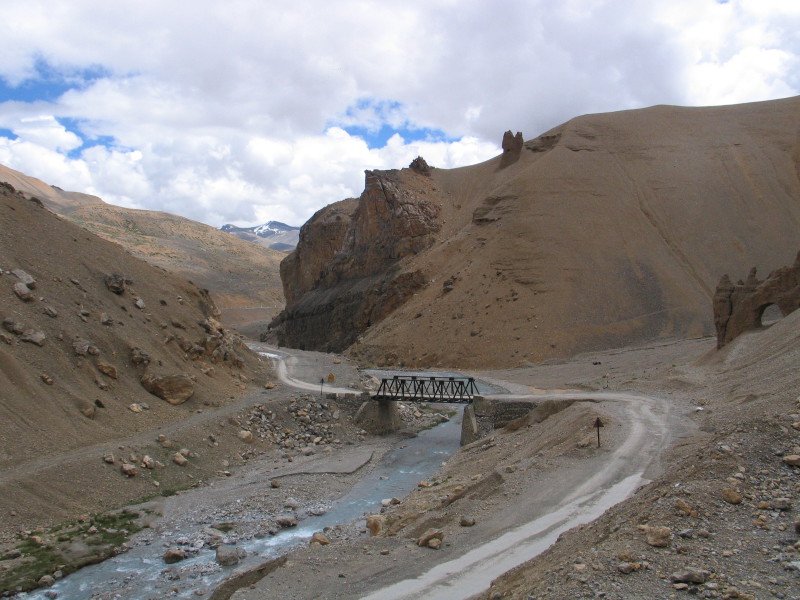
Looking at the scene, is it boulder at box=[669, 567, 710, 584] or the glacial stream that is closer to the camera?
boulder at box=[669, 567, 710, 584]

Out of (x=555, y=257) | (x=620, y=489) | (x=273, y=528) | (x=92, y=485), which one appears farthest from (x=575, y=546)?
(x=555, y=257)

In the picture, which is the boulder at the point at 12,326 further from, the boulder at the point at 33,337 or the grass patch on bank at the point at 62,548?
the grass patch on bank at the point at 62,548

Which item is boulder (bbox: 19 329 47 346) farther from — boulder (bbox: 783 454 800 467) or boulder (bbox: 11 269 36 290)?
boulder (bbox: 783 454 800 467)

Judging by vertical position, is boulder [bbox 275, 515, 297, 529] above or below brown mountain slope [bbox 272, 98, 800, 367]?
below

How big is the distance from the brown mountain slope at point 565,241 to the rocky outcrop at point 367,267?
0.19 metres

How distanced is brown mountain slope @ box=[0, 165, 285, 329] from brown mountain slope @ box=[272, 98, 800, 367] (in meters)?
43.8

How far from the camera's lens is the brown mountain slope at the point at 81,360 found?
18906 mm

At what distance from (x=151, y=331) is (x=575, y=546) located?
23624 millimetres

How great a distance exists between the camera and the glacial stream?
46.9ft

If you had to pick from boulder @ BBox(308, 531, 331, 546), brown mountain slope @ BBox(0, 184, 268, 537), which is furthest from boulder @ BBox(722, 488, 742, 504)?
brown mountain slope @ BBox(0, 184, 268, 537)

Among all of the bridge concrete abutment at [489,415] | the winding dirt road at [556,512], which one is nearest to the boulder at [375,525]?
the winding dirt road at [556,512]

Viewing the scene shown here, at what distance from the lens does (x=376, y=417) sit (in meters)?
32.2

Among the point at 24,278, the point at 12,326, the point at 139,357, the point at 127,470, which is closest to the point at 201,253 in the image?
the point at 24,278

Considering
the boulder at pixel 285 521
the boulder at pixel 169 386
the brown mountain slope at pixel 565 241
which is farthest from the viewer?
the brown mountain slope at pixel 565 241
